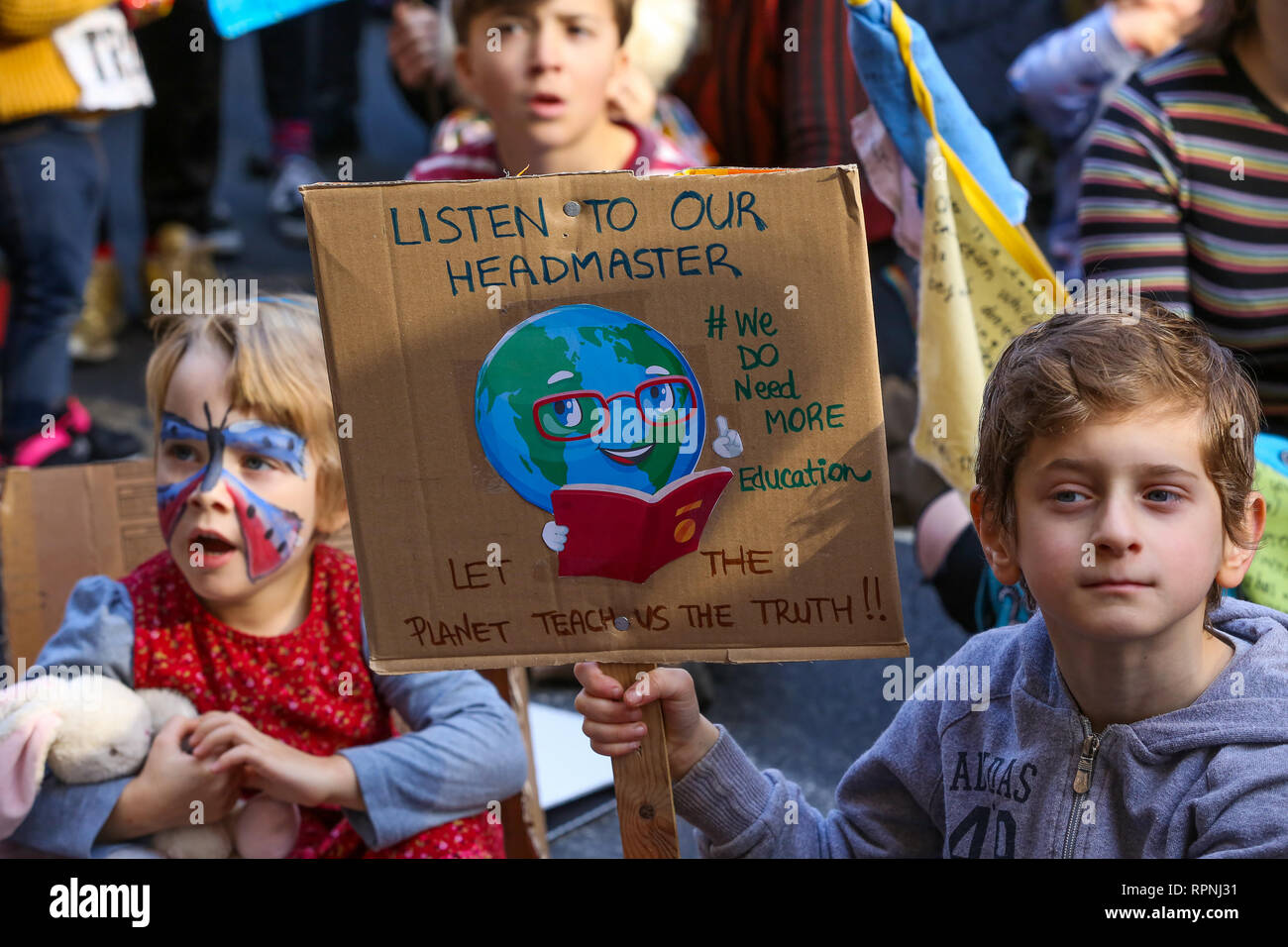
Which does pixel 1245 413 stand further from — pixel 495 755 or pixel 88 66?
pixel 88 66

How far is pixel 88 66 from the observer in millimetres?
3553

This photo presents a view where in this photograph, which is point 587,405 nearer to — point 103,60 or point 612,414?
point 612,414

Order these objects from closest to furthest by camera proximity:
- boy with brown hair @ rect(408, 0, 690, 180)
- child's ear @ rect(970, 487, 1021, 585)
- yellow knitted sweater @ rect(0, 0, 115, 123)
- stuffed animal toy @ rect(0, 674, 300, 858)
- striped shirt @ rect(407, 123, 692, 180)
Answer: child's ear @ rect(970, 487, 1021, 585), stuffed animal toy @ rect(0, 674, 300, 858), boy with brown hair @ rect(408, 0, 690, 180), striped shirt @ rect(407, 123, 692, 180), yellow knitted sweater @ rect(0, 0, 115, 123)

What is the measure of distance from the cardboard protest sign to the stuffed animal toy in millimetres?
524

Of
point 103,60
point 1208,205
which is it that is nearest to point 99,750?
point 1208,205

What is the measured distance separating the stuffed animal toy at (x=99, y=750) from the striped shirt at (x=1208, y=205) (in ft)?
5.08

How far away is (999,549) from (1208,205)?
1.09 meters

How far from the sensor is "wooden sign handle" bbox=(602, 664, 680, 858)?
158 centimetres

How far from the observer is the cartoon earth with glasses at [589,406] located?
147cm

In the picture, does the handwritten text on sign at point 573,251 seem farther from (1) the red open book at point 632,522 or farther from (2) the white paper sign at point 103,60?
(2) the white paper sign at point 103,60

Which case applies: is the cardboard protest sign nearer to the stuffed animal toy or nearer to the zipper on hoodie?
the zipper on hoodie

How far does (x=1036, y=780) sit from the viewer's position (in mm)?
1525

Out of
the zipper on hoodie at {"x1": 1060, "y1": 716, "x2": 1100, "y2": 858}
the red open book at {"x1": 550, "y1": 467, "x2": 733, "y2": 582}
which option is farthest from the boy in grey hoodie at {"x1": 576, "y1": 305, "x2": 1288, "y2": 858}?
the red open book at {"x1": 550, "y1": 467, "x2": 733, "y2": 582}
